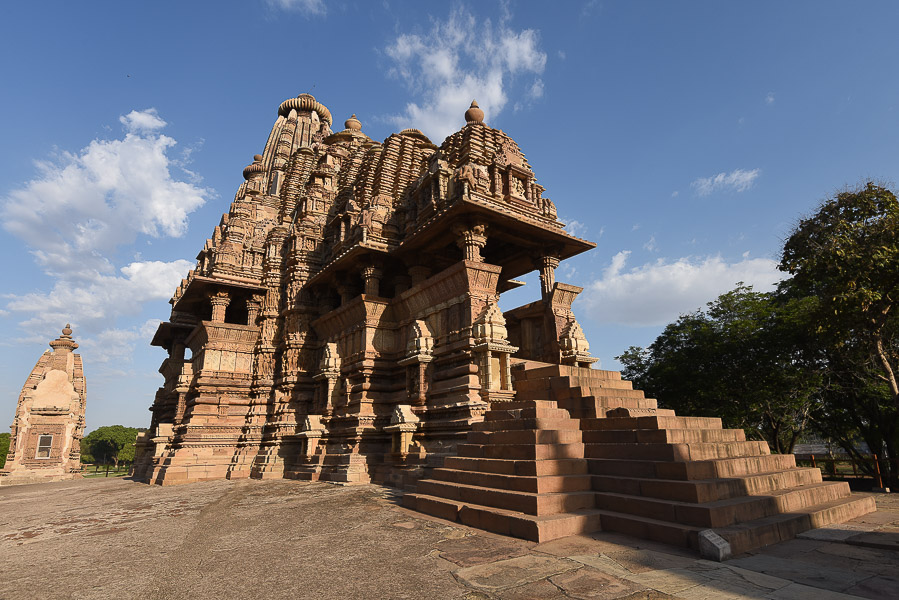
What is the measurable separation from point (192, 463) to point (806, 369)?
24095 millimetres

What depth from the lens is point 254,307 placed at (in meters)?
20.3

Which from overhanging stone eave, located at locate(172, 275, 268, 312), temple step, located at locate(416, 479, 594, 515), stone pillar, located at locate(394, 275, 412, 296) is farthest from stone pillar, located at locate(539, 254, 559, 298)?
overhanging stone eave, located at locate(172, 275, 268, 312)

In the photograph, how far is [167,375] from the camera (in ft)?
83.3

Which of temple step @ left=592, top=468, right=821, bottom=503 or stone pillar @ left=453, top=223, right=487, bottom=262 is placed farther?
stone pillar @ left=453, top=223, right=487, bottom=262

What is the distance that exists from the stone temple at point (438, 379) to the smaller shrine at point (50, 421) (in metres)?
7.07

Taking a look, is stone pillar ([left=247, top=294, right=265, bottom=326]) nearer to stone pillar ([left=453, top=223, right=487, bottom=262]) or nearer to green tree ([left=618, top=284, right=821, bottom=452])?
stone pillar ([left=453, top=223, right=487, bottom=262])

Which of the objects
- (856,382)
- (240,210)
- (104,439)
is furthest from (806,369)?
(104,439)

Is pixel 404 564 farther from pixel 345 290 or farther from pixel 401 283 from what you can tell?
pixel 345 290

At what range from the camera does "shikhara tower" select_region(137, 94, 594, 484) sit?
1195 centimetres

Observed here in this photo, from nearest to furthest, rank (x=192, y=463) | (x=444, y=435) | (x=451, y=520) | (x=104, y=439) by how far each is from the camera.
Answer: (x=451, y=520) → (x=444, y=435) → (x=192, y=463) → (x=104, y=439)

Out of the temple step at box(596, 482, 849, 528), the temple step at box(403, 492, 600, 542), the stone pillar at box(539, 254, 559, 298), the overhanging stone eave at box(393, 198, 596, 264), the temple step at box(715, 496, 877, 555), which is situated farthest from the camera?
the stone pillar at box(539, 254, 559, 298)

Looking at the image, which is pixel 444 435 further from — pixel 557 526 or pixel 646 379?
pixel 646 379

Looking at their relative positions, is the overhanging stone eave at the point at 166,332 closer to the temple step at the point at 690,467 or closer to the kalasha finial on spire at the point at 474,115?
the kalasha finial on spire at the point at 474,115

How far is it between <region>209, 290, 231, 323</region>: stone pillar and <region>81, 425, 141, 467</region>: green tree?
225ft
